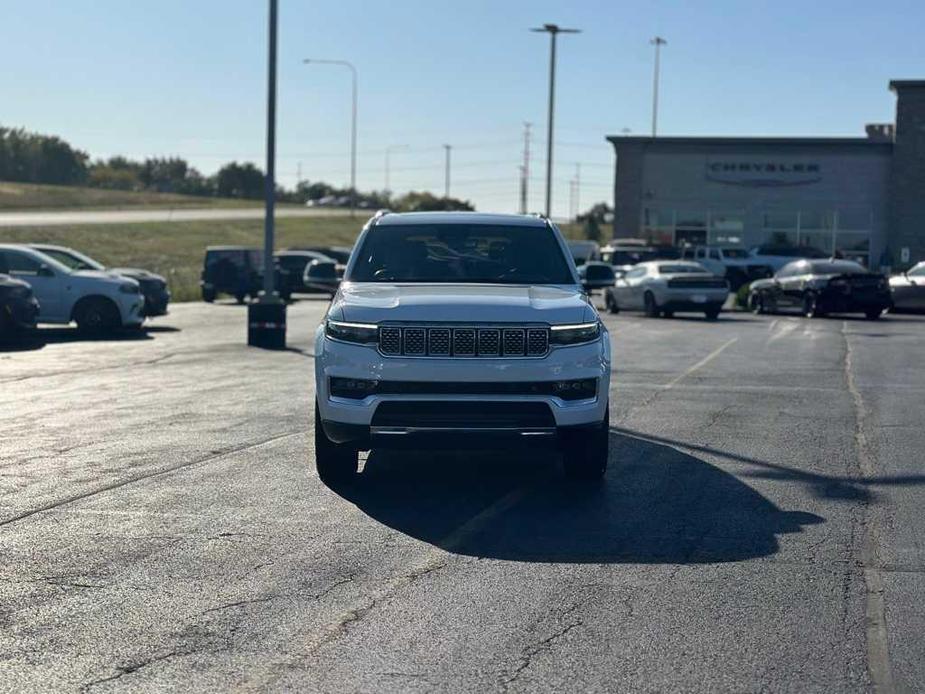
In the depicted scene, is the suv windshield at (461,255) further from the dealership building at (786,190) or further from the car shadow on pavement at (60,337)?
the dealership building at (786,190)

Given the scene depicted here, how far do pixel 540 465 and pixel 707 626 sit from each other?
15.2 feet

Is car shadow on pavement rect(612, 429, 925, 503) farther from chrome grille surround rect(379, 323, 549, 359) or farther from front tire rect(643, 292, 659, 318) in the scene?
front tire rect(643, 292, 659, 318)

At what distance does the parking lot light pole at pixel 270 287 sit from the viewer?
23.5 m

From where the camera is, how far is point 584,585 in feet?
23.2

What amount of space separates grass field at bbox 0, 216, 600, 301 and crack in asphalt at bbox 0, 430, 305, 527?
107 feet

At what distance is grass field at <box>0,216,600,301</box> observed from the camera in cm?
6256

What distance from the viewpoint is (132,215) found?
91250mm

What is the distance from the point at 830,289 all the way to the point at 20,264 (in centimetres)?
1916

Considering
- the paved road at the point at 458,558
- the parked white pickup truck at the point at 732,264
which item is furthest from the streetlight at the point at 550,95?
the paved road at the point at 458,558

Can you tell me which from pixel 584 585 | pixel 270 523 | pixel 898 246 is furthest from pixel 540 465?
pixel 898 246

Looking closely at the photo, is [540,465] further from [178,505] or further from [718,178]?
[718,178]

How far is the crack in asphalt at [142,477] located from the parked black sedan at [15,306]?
12.2 meters

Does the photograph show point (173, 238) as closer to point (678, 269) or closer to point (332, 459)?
point (678, 269)

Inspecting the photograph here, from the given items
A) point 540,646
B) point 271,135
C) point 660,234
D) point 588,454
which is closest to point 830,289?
point 271,135
